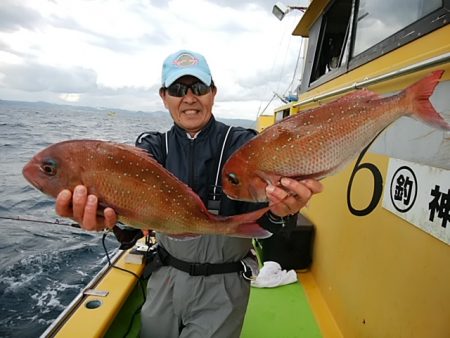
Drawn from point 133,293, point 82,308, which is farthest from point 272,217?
point 133,293

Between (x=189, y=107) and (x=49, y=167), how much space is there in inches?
37.2

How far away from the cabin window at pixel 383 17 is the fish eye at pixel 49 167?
2270 mm

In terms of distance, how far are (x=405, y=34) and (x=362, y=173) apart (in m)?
1.08

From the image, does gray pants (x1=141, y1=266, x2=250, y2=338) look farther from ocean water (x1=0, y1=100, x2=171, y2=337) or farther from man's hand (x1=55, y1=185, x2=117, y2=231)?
ocean water (x1=0, y1=100, x2=171, y2=337)

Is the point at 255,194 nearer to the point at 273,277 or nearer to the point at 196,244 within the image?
the point at 196,244

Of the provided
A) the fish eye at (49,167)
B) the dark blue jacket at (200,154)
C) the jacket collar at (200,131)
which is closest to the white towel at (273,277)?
the dark blue jacket at (200,154)

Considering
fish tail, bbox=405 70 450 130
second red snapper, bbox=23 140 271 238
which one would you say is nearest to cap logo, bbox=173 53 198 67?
second red snapper, bbox=23 140 271 238

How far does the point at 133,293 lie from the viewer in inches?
131

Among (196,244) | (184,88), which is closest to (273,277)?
(196,244)

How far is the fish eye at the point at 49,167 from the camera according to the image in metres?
1.52

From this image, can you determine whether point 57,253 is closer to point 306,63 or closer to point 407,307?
point 306,63

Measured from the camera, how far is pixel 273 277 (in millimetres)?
3793

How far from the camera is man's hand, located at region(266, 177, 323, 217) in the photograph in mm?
1494

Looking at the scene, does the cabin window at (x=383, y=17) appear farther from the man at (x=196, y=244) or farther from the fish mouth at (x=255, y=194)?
the fish mouth at (x=255, y=194)
